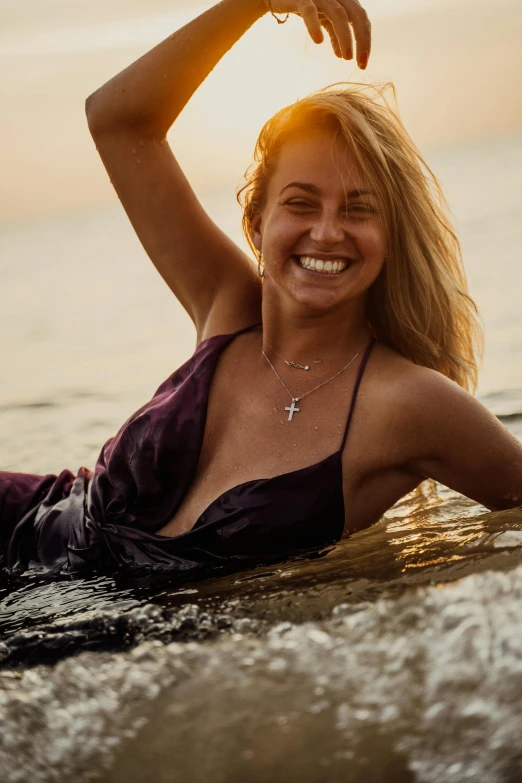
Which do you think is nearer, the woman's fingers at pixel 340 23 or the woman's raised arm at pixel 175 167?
the woman's fingers at pixel 340 23

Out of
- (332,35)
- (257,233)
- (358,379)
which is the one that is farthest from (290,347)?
(332,35)

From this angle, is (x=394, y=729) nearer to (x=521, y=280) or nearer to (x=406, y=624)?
(x=406, y=624)

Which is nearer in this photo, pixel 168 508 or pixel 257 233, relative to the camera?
pixel 168 508

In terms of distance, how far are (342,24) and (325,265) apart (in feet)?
2.13

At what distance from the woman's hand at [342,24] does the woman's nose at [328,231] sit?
414mm

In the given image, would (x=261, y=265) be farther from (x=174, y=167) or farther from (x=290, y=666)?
(x=290, y=666)

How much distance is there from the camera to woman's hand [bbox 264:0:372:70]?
265 cm

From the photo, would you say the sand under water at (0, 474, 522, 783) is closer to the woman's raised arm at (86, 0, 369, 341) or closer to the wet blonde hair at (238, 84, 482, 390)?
the wet blonde hair at (238, 84, 482, 390)

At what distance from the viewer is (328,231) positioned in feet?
8.95

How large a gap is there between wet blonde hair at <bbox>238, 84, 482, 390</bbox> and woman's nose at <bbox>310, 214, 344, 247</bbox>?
14 cm

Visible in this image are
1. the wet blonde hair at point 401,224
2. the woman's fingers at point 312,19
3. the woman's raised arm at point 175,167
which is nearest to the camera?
the woman's fingers at point 312,19

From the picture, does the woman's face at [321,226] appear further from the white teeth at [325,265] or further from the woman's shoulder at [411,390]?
the woman's shoulder at [411,390]

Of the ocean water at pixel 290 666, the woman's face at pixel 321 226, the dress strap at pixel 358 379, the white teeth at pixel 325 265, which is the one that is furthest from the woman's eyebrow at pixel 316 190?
the ocean water at pixel 290 666

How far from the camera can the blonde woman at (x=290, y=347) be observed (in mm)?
2730
